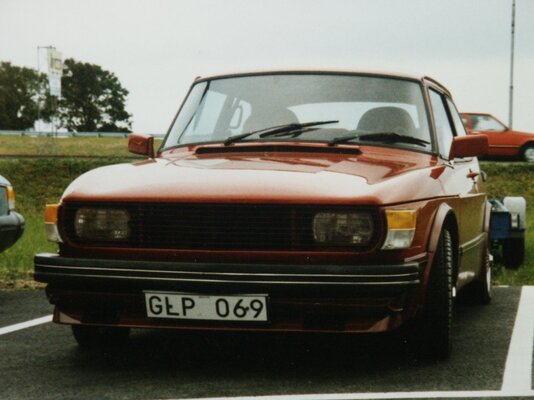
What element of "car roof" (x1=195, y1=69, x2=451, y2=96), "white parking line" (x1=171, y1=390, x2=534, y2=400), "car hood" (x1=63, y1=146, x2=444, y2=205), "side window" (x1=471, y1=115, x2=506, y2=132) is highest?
"car roof" (x1=195, y1=69, x2=451, y2=96)

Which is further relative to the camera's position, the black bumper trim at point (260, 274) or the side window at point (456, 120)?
the side window at point (456, 120)

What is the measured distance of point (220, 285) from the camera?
15.7ft

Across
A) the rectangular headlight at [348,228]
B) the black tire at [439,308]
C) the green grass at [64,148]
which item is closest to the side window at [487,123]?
the green grass at [64,148]

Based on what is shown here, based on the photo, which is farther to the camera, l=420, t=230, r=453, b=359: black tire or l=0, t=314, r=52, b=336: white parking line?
l=0, t=314, r=52, b=336: white parking line

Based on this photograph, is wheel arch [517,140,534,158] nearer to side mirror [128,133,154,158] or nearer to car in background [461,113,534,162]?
car in background [461,113,534,162]

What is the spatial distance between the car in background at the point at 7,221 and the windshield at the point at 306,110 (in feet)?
7.04

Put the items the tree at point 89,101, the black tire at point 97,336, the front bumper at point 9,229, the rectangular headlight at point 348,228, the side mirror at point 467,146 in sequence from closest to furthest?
the rectangular headlight at point 348,228 < the black tire at point 97,336 < the side mirror at point 467,146 < the front bumper at point 9,229 < the tree at point 89,101

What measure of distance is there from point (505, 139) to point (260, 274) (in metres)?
24.8

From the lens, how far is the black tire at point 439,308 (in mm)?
5180

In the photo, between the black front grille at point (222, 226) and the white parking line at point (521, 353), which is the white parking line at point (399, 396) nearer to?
the white parking line at point (521, 353)

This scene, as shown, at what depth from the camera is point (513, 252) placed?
37.2 ft

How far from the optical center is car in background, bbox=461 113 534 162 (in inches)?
1116

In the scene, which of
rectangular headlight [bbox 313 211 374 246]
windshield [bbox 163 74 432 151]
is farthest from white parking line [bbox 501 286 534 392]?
windshield [bbox 163 74 432 151]

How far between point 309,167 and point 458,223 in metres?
1.25
